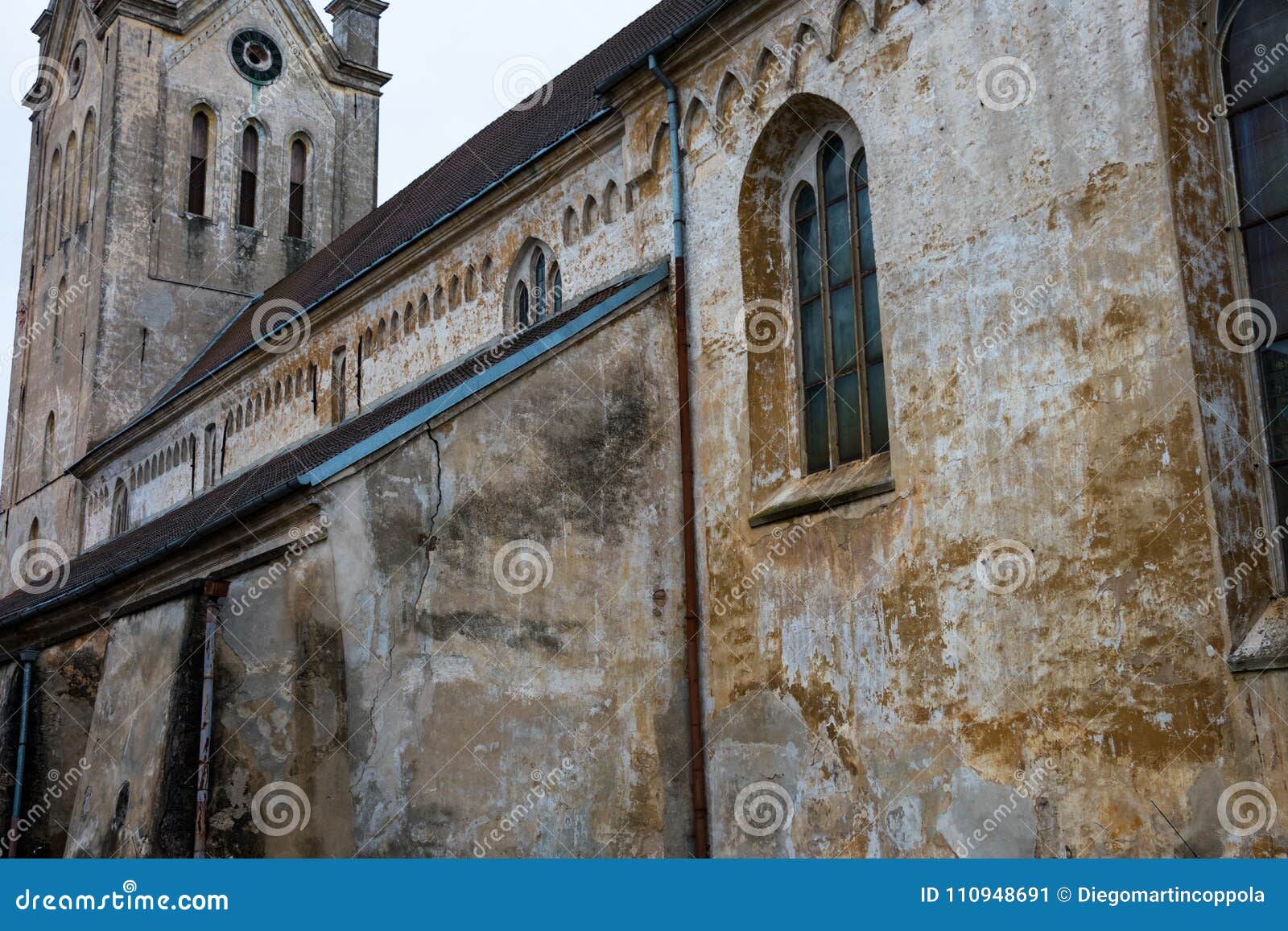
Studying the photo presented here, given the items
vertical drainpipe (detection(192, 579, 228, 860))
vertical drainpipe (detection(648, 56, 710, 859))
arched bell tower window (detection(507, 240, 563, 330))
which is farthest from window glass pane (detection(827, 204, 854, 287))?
vertical drainpipe (detection(192, 579, 228, 860))

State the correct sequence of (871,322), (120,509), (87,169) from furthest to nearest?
(87,169)
(120,509)
(871,322)

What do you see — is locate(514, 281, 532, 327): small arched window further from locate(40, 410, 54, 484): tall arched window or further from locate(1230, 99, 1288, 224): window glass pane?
locate(40, 410, 54, 484): tall arched window

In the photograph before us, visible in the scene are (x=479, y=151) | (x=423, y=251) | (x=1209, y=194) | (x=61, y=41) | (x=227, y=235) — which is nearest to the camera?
(x=1209, y=194)

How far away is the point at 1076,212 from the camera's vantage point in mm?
8719

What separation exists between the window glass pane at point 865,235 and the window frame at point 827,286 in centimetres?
2

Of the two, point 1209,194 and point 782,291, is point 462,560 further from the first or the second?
point 1209,194

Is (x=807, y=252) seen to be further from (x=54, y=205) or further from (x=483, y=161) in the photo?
(x=54, y=205)

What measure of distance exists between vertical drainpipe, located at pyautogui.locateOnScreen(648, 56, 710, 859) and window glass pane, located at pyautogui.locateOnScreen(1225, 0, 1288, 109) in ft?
16.0

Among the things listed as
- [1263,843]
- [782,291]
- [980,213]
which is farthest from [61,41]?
[1263,843]

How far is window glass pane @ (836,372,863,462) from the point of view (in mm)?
10656

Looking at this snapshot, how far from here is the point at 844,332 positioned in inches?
431

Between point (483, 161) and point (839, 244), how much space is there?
850 centimetres

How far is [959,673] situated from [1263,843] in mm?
2234

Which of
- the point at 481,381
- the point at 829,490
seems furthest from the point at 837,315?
the point at 481,381
